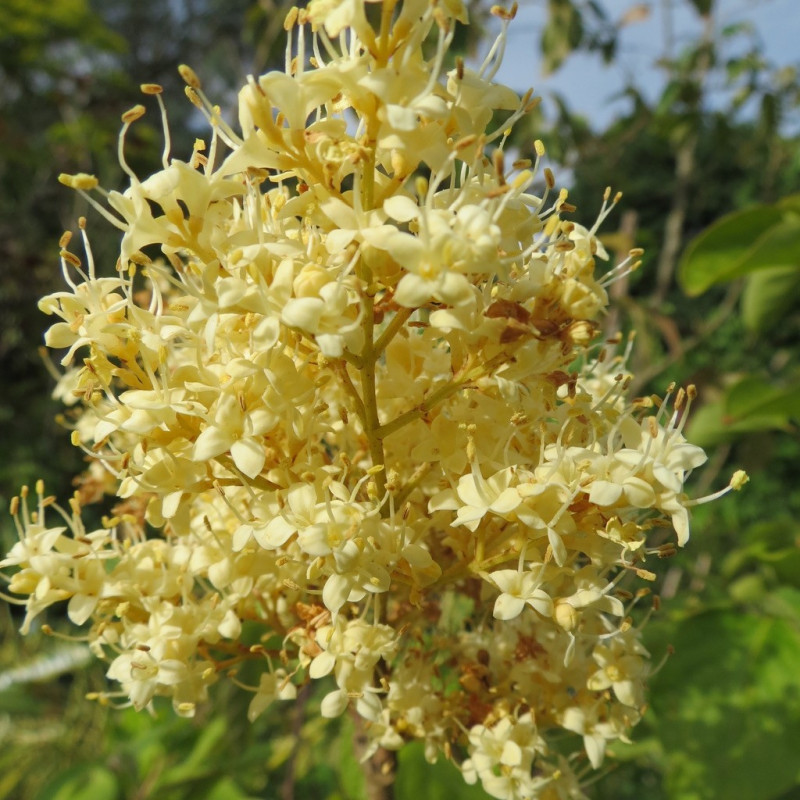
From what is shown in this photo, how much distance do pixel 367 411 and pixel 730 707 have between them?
2.73ft

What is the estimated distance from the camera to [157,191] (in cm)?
62

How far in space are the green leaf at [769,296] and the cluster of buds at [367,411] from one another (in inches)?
34.4

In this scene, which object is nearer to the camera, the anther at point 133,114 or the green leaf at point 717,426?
the anther at point 133,114

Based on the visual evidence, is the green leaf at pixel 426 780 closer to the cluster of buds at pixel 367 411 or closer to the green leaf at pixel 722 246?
the cluster of buds at pixel 367 411

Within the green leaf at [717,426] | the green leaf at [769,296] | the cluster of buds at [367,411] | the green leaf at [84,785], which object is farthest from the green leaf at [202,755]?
the green leaf at [769,296]

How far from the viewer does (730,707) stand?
1147 mm

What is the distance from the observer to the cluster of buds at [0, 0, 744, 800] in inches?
23.5

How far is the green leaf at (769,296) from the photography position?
1.48 meters

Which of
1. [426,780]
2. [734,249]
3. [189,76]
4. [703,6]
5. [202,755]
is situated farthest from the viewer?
[703,6]

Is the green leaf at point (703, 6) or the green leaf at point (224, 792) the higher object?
the green leaf at point (703, 6)

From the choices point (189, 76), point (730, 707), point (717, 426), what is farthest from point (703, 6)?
point (189, 76)

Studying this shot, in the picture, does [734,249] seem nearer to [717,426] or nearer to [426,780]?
[717,426]

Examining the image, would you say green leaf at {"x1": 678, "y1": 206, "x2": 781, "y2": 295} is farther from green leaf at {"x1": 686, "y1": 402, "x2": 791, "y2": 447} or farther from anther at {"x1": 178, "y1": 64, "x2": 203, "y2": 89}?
anther at {"x1": 178, "y1": 64, "x2": 203, "y2": 89}

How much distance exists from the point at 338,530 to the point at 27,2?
615 cm
